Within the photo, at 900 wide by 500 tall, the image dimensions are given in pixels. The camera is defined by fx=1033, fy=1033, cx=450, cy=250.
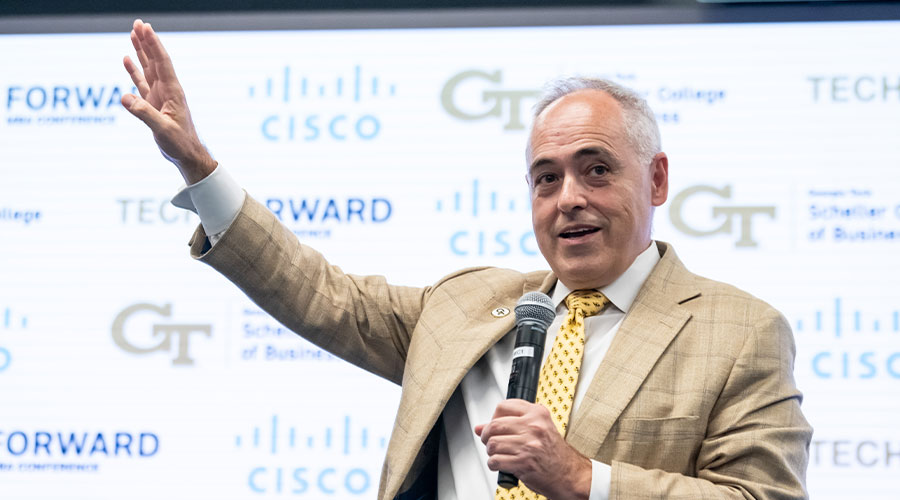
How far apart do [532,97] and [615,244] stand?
1.38 meters

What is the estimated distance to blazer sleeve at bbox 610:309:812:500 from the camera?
191 centimetres

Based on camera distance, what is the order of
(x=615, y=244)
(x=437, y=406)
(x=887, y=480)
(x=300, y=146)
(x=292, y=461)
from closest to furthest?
(x=437, y=406) < (x=615, y=244) < (x=887, y=480) < (x=292, y=461) < (x=300, y=146)

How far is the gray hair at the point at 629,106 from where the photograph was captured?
2387mm

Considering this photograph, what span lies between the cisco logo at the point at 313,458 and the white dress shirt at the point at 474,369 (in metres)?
1.15

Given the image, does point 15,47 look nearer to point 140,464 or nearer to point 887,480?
point 140,464

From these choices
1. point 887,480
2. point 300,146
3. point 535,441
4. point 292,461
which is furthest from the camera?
point 300,146

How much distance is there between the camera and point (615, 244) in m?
2.31

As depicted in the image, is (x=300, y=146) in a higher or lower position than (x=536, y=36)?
lower

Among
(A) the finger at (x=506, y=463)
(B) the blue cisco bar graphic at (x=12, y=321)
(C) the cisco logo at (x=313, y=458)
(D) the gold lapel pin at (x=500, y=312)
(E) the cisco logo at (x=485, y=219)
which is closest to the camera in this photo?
(A) the finger at (x=506, y=463)

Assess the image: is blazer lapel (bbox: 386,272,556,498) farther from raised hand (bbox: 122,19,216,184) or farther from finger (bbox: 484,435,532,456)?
raised hand (bbox: 122,19,216,184)

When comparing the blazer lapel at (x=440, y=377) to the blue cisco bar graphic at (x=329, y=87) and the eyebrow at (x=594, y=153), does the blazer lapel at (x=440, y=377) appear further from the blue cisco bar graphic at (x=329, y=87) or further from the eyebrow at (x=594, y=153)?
the blue cisco bar graphic at (x=329, y=87)

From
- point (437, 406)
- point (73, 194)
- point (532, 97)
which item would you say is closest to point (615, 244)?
point (437, 406)

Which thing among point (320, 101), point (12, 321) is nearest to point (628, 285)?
point (320, 101)

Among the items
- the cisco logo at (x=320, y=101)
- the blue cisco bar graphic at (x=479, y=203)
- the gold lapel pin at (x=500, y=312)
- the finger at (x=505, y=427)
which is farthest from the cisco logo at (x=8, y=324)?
the finger at (x=505, y=427)
